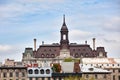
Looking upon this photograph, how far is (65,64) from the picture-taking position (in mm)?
162500

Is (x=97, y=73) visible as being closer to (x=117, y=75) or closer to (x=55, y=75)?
(x=55, y=75)

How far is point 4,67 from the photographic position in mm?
149250

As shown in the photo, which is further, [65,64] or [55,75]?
[65,64]

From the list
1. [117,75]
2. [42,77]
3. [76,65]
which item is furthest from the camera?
[117,75]

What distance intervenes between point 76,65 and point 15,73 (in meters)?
19.0

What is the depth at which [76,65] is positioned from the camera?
523ft

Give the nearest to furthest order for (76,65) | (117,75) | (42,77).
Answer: (42,77) < (76,65) < (117,75)

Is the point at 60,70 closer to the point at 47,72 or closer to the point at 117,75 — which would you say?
the point at 47,72

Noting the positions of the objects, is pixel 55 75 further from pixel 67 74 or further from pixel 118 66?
pixel 118 66

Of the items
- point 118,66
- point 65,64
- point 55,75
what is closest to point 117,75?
point 118,66

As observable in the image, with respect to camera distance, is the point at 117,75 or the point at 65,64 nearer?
the point at 65,64

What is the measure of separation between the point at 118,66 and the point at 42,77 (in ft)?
149

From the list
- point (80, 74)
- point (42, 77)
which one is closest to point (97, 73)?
point (80, 74)

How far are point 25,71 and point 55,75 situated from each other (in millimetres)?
7491
